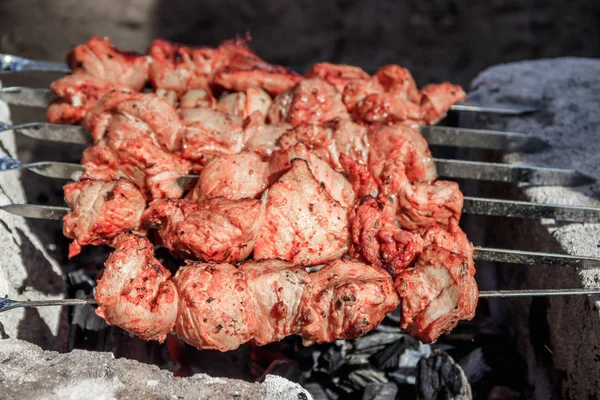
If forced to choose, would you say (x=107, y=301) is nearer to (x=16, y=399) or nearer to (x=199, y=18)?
(x=16, y=399)

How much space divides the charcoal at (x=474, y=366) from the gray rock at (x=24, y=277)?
2.21 meters

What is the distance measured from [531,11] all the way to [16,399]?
6793mm

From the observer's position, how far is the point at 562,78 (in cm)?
388

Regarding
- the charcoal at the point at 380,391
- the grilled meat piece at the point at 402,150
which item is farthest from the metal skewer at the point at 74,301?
the grilled meat piece at the point at 402,150

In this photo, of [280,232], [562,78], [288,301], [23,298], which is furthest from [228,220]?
[562,78]

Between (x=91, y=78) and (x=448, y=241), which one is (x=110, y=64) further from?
(x=448, y=241)

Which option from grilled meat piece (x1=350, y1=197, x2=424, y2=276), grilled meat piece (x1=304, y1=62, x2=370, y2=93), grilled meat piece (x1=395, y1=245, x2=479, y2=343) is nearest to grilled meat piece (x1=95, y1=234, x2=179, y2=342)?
grilled meat piece (x1=350, y1=197, x2=424, y2=276)

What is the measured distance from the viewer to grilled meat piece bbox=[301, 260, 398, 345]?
235 centimetres

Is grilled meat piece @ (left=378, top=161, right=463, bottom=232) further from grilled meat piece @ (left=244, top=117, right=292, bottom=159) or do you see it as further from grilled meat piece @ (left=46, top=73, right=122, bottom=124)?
grilled meat piece @ (left=46, top=73, right=122, bottom=124)

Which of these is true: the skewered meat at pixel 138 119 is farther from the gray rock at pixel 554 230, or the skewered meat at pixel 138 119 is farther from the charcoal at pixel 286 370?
the gray rock at pixel 554 230

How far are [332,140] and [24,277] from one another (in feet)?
5.65

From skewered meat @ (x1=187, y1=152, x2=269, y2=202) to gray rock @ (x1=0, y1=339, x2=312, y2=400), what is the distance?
0.90 meters

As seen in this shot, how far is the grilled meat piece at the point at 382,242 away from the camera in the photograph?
8.53 ft

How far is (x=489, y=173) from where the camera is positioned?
320 centimetres
